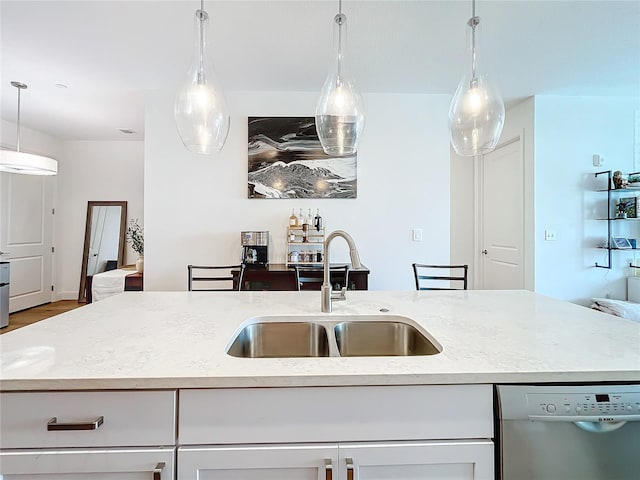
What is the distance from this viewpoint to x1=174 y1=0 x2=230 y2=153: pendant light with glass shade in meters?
1.58

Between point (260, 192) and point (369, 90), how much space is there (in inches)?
59.8

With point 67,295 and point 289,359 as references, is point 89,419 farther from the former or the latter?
point 67,295

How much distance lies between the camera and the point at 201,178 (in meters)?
3.40

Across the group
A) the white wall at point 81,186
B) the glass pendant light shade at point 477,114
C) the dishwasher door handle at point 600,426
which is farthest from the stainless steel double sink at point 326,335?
the white wall at point 81,186

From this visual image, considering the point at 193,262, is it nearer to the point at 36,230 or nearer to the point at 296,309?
the point at 296,309

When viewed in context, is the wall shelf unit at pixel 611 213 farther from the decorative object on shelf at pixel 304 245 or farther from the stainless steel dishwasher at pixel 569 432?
the stainless steel dishwasher at pixel 569 432

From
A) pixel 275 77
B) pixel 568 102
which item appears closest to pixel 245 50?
pixel 275 77

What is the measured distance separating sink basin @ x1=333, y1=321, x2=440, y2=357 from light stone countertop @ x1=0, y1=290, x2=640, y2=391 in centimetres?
6

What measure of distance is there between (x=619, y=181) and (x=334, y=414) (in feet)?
13.5

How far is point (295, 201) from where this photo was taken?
3445 mm

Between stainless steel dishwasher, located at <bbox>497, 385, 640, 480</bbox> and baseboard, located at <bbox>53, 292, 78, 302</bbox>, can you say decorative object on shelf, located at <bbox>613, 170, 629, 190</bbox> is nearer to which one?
stainless steel dishwasher, located at <bbox>497, 385, 640, 480</bbox>

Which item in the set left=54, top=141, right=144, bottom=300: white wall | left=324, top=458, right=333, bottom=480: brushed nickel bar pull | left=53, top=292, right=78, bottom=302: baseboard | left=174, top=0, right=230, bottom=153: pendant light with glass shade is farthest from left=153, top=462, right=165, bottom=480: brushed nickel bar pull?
left=53, top=292, right=78, bottom=302: baseboard

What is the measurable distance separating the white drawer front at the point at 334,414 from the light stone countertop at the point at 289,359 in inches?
1.4

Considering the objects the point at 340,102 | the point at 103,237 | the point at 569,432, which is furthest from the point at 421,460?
the point at 103,237
